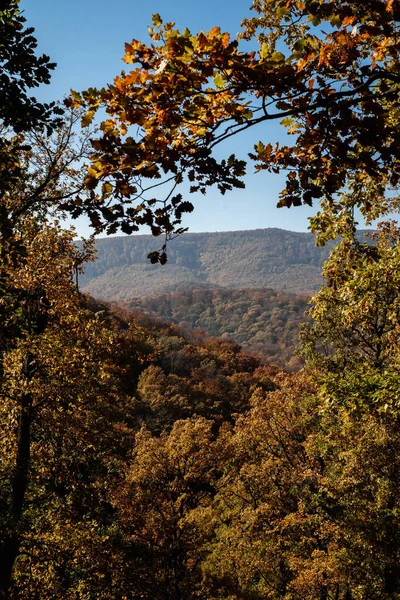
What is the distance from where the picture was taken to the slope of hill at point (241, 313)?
128375 mm

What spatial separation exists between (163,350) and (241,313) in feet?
489

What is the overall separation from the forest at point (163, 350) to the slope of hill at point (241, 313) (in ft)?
302

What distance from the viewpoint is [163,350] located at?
14.6 meters

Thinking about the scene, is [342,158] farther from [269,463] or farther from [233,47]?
[269,463]

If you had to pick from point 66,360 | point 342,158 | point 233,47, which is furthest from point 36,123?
point 66,360

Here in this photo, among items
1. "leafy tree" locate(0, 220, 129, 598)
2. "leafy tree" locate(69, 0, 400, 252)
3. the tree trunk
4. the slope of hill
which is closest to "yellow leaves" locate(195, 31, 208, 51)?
"leafy tree" locate(69, 0, 400, 252)

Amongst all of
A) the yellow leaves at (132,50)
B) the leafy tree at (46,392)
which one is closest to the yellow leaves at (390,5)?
the yellow leaves at (132,50)

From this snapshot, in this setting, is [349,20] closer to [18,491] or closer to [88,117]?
[88,117]

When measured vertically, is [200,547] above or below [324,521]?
below

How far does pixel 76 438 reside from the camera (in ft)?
35.3

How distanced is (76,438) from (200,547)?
509 inches

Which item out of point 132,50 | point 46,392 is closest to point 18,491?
point 46,392

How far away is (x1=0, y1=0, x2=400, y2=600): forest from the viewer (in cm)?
273

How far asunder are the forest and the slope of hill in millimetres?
92101
